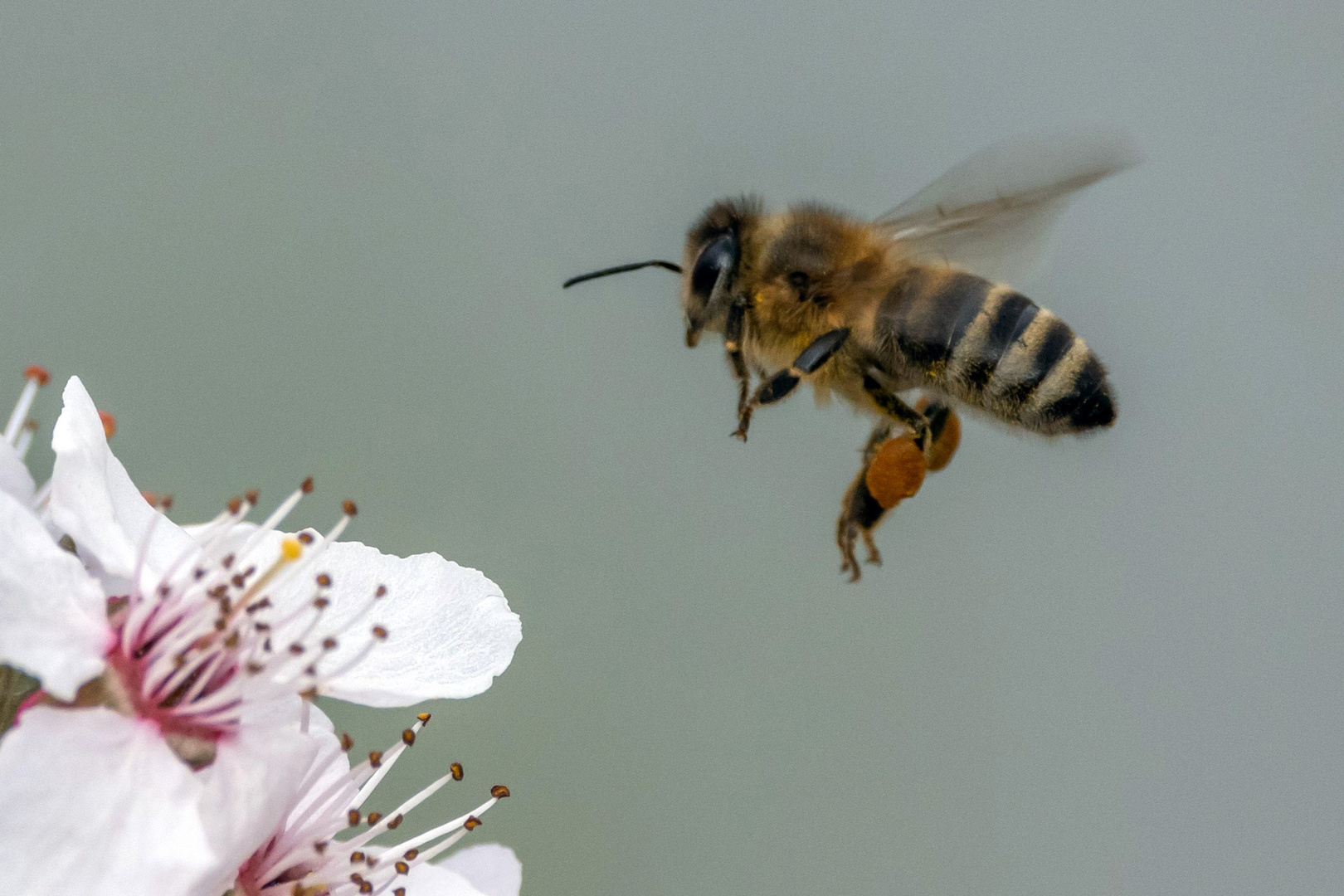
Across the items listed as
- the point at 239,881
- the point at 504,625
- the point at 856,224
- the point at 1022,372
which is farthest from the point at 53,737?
the point at 856,224

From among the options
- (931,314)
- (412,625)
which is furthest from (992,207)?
(412,625)

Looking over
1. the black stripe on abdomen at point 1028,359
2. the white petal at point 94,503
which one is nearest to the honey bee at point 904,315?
the black stripe on abdomen at point 1028,359

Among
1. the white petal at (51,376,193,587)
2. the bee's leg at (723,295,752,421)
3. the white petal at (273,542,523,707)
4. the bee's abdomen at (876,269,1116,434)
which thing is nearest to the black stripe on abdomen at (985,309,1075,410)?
the bee's abdomen at (876,269,1116,434)

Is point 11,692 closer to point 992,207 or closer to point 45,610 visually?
point 45,610

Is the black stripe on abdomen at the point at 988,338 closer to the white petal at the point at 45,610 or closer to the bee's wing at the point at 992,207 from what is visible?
the bee's wing at the point at 992,207

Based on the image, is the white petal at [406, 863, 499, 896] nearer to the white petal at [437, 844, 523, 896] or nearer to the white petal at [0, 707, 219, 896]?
the white petal at [437, 844, 523, 896]

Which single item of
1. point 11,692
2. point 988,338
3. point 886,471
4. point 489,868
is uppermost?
point 988,338

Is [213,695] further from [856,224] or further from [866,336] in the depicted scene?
[856,224]
